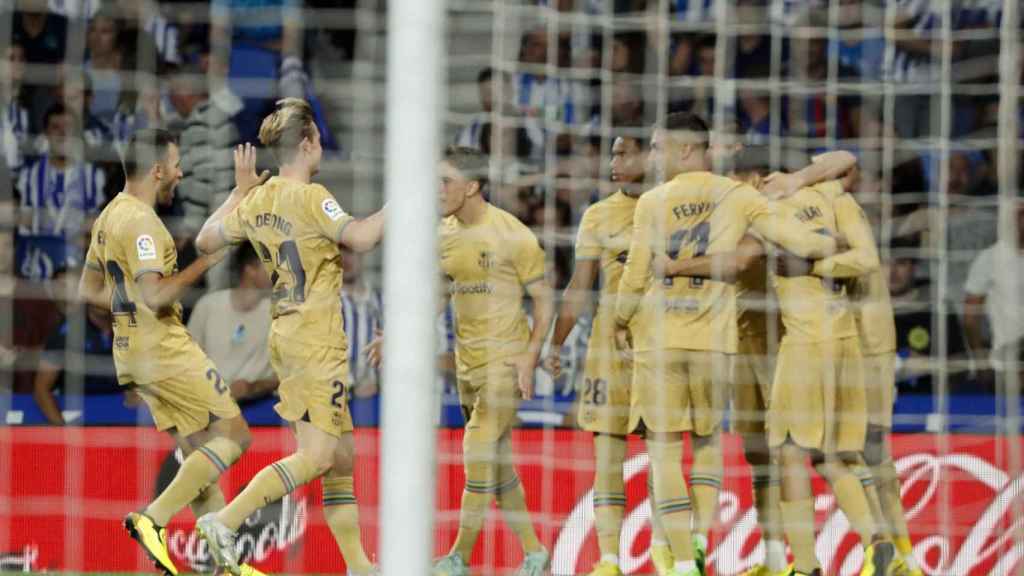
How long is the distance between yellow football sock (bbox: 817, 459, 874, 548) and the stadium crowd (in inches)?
39.2

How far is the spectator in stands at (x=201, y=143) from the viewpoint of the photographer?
708 centimetres

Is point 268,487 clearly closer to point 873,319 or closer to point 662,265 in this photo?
point 662,265

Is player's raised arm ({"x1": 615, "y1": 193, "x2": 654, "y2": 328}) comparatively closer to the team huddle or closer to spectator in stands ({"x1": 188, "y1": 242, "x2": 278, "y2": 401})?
the team huddle

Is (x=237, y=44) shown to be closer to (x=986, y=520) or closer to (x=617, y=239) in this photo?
(x=617, y=239)

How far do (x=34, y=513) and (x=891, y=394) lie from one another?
3391 millimetres

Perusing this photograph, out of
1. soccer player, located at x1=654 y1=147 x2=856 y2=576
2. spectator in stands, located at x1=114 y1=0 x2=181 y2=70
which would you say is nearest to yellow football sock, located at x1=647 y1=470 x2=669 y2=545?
soccer player, located at x1=654 y1=147 x2=856 y2=576

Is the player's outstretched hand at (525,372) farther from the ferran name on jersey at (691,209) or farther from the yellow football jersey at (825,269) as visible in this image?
the yellow football jersey at (825,269)

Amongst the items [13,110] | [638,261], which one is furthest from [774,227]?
[13,110]

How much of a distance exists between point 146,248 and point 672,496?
78.8 inches

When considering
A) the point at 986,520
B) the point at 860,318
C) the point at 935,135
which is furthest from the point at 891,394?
the point at 935,135

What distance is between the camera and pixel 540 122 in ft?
25.3

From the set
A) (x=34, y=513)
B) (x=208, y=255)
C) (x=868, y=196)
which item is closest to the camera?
(x=208, y=255)

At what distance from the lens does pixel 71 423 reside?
24.6ft

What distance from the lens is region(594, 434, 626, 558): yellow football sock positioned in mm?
6953
